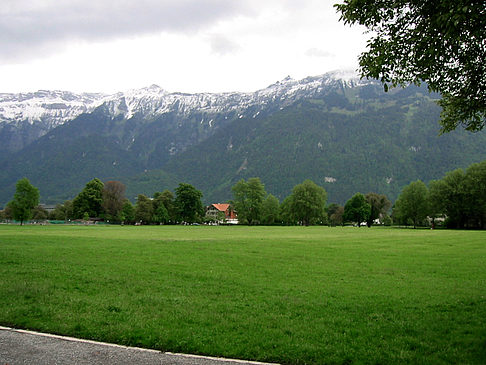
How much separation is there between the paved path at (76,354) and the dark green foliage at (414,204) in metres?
108

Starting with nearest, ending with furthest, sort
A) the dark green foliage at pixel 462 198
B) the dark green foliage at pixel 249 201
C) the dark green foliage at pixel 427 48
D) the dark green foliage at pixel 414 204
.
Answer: the dark green foliage at pixel 427 48, the dark green foliage at pixel 462 198, the dark green foliage at pixel 414 204, the dark green foliage at pixel 249 201

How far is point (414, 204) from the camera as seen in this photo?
105750 mm

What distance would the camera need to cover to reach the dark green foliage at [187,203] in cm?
12744

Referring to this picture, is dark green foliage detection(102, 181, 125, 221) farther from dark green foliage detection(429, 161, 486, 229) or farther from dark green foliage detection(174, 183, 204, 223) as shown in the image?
dark green foliage detection(429, 161, 486, 229)

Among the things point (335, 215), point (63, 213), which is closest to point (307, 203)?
point (335, 215)

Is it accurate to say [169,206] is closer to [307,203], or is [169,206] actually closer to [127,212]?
[127,212]

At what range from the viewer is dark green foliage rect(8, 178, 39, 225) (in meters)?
90.6

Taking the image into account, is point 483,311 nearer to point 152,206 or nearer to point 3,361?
point 3,361

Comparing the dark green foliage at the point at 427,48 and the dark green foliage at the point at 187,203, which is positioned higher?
the dark green foliage at the point at 427,48

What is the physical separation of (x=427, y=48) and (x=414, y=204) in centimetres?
10607

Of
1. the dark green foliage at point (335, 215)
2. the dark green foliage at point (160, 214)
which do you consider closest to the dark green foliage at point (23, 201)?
the dark green foliage at point (160, 214)

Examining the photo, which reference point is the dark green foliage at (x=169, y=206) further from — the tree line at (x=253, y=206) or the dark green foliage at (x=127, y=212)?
the dark green foliage at (x=127, y=212)

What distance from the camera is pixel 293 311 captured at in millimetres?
11328

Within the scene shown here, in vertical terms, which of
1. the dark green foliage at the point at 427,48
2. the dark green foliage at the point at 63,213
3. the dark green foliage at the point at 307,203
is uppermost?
the dark green foliage at the point at 427,48
